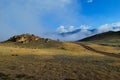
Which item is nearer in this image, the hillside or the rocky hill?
the hillside

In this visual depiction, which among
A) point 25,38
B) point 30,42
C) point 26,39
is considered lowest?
point 30,42

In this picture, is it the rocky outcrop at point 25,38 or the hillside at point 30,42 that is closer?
the hillside at point 30,42

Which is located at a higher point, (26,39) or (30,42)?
(26,39)

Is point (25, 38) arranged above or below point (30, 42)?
above

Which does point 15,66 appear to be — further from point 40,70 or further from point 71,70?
point 71,70

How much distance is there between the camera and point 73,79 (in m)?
28.2

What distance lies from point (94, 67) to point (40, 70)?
564 centimetres

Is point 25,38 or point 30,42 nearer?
point 30,42

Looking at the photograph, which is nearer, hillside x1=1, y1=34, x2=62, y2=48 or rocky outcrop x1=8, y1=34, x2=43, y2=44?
hillside x1=1, y1=34, x2=62, y2=48

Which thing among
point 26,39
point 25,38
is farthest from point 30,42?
point 25,38

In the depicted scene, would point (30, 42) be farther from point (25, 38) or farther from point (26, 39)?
point (25, 38)

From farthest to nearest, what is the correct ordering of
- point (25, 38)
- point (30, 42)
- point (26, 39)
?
point (25, 38), point (26, 39), point (30, 42)

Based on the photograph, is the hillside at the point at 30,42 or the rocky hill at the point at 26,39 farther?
the rocky hill at the point at 26,39

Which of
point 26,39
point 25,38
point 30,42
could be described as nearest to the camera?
point 30,42
